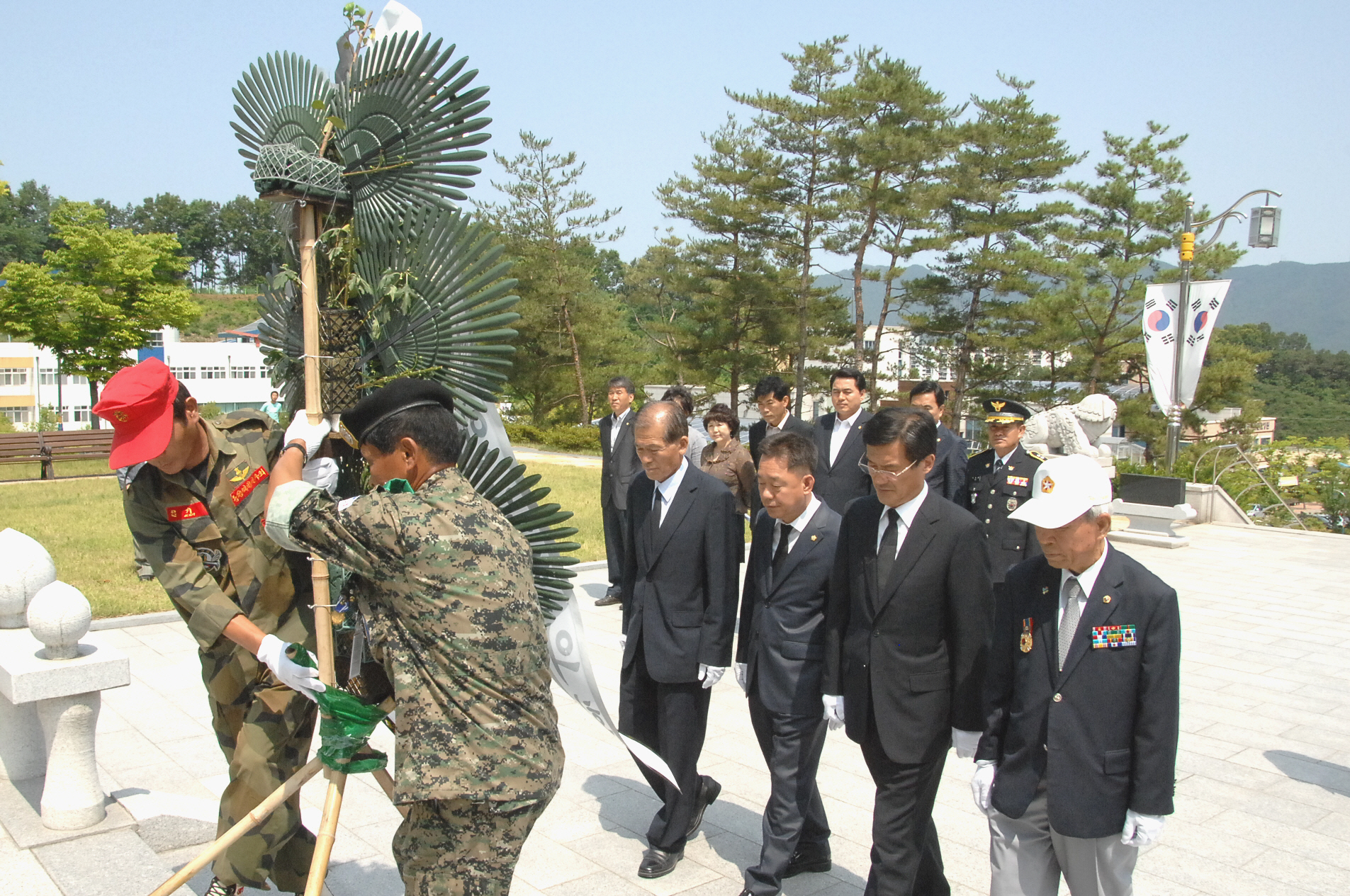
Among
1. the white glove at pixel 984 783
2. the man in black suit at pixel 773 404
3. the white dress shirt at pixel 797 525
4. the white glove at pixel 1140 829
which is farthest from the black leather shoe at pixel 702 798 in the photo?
the man in black suit at pixel 773 404

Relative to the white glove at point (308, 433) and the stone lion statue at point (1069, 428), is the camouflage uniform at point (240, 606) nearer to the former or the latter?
the white glove at point (308, 433)

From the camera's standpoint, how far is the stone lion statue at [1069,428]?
8.00 meters

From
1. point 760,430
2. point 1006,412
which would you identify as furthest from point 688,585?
point 760,430

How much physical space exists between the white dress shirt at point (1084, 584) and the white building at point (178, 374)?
48131 mm

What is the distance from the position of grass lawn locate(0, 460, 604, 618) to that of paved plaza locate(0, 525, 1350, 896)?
0.84m

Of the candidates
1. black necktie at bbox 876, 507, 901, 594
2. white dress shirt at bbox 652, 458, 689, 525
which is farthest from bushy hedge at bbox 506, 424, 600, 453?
black necktie at bbox 876, 507, 901, 594

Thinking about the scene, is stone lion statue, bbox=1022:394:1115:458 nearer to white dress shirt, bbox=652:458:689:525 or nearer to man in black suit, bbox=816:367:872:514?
man in black suit, bbox=816:367:872:514

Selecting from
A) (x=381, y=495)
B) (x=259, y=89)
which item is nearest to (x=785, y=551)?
(x=381, y=495)

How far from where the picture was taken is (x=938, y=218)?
29219 mm

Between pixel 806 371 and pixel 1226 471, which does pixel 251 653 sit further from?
pixel 806 371

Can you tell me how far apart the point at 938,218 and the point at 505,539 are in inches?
1148

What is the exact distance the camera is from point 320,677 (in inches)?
94.9

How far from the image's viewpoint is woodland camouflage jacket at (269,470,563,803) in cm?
197

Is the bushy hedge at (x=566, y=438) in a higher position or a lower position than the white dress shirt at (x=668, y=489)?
lower
